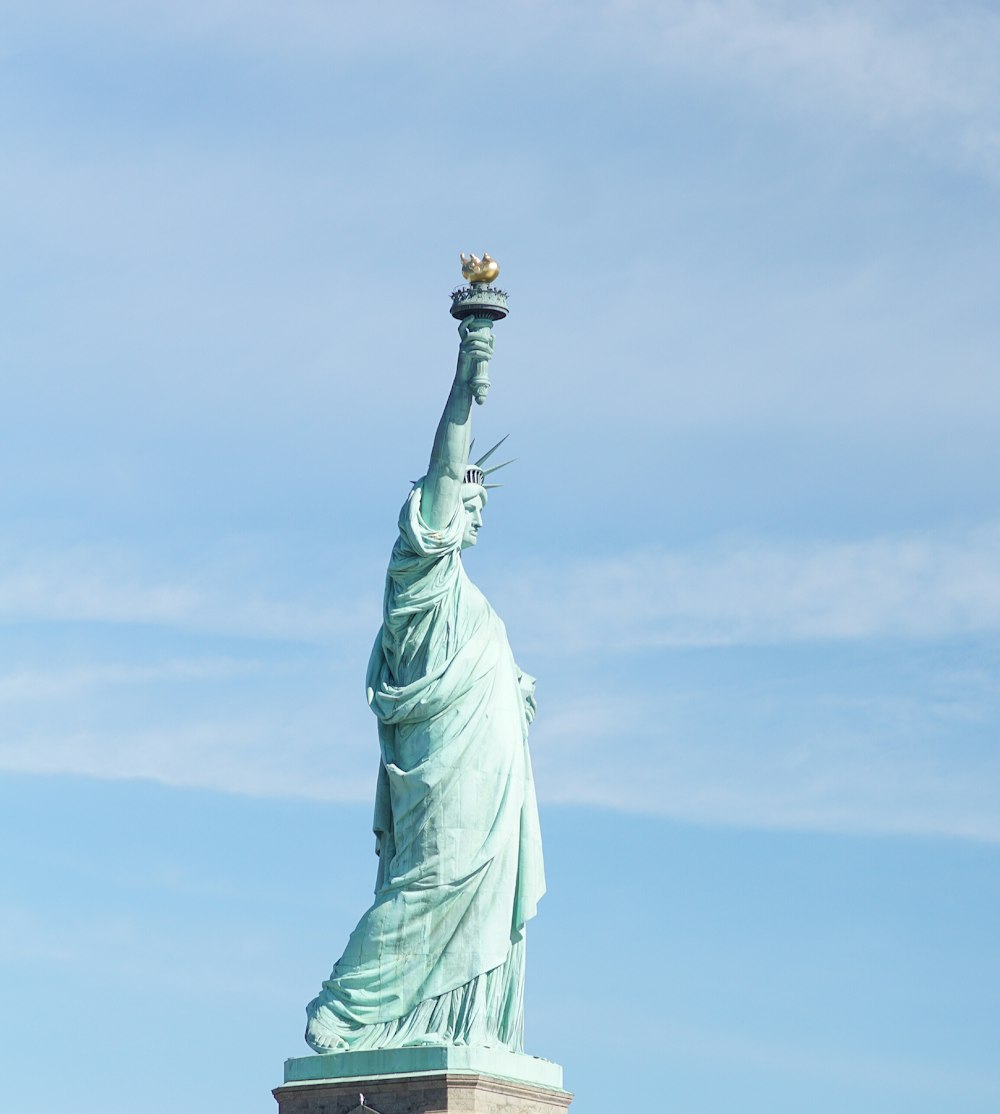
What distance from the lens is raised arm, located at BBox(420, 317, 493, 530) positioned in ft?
115

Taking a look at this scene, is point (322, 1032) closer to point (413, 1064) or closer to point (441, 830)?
point (413, 1064)

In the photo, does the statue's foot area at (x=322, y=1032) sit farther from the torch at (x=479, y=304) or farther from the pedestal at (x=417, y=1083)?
the torch at (x=479, y=304)

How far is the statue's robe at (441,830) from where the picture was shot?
111 ft

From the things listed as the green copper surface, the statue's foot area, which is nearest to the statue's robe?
the statue's foot area

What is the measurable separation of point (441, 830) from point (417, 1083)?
3548mm

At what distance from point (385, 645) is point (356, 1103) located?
6.32m

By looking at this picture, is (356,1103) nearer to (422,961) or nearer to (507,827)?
(422,961)

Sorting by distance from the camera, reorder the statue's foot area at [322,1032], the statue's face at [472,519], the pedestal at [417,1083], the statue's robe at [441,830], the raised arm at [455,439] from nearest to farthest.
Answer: the pedestal at [417,1083] < the statue's foot area at [322,1032] < the statue's robe at [441,830] < the raised arm at [455,439] < the statue's face at [472,519]

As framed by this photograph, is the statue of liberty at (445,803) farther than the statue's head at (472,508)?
No

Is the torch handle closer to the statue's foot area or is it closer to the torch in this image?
the torch

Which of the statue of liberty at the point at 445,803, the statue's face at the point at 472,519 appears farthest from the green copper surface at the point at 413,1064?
the statue's face at the point at 472,519

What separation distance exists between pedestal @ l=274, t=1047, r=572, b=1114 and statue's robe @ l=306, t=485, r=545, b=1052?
37cm

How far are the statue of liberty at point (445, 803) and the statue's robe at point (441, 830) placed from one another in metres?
0.02

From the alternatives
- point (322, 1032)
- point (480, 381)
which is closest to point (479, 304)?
point (480, 381)
